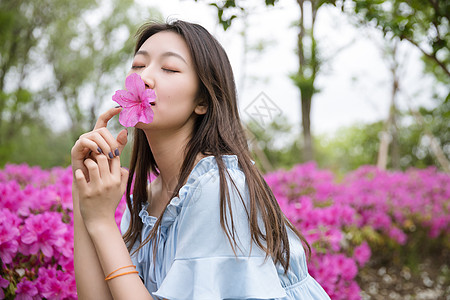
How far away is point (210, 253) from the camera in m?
1.29

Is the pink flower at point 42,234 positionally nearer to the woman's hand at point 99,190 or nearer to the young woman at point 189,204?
the young woman at point 189,204

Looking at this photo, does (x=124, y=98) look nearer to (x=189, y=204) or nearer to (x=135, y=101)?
(x=135, y=101)

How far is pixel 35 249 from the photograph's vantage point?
6.20 ft

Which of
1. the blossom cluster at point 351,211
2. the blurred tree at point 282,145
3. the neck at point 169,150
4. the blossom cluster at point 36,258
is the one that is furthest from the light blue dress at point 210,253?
the blurred tree at point 282,145

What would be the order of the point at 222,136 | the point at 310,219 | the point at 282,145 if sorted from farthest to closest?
1. the point at 282,145
2. the point at 310,219
3. the point at 222,136

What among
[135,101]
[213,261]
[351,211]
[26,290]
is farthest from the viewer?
[351,211]

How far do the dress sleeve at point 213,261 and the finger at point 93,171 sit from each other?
282 mm

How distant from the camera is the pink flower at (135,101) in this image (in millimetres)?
1344

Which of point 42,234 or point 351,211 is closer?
point 42,234

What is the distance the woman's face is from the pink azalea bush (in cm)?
81

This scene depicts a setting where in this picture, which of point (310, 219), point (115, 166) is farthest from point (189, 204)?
point (310, 219)

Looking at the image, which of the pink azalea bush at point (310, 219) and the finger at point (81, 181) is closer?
the finger at point (81, 181)

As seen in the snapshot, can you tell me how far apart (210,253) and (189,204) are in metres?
0.16

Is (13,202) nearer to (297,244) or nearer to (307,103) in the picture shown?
(297,244)
